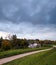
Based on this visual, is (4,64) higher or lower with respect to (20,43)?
lower

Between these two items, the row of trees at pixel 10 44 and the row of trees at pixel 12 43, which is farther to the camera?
the row of trees at pixel 12 43

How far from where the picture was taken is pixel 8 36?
200ft

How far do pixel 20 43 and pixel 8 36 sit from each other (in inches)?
225

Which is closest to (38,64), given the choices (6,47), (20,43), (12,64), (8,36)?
(12,64)

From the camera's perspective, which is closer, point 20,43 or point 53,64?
point 53,64

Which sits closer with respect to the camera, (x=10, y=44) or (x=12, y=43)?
(x=10, y=44)

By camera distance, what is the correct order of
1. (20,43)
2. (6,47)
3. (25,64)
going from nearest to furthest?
(25,64)
(6,47)
(20,43)

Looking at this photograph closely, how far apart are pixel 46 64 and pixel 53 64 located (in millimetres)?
645

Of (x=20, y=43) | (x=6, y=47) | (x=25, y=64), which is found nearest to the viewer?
(x=25, y=64)

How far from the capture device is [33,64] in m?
16.8

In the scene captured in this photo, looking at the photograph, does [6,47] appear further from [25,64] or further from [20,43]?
[25,64]

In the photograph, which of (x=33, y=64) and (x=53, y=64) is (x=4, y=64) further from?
(x=53, y=64)

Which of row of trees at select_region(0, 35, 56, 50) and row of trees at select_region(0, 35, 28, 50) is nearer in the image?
row of trees at select_region(0, 35, 28, 50)

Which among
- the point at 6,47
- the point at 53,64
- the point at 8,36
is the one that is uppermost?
the point at 8,36
